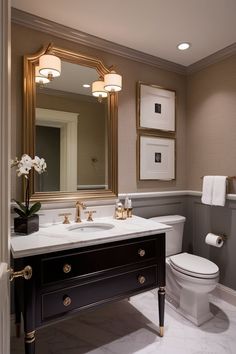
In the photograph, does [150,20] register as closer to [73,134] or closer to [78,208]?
[73,134]

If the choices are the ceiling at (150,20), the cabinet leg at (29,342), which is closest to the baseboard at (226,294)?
the cabinet leg at (29,342)

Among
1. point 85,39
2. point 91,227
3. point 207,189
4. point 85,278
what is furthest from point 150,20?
point 85,278

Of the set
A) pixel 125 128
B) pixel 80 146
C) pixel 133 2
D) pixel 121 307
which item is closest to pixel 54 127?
pixel 80 146

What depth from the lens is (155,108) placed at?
8.03 ft

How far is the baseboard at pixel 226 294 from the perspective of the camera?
2.19 m

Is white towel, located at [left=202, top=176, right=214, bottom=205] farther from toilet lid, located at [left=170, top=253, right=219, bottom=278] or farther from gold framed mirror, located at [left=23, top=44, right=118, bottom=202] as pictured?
gold framed mirror, located at [left=23, top=44, right=118, bottom=202]

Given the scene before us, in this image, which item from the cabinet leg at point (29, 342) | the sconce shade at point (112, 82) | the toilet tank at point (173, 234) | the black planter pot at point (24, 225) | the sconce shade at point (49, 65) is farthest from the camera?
the toilet tank at point (173, 234)

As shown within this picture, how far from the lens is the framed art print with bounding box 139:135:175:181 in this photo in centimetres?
238

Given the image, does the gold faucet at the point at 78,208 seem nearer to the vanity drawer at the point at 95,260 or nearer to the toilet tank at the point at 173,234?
the vanity drawer at the point at 95,260

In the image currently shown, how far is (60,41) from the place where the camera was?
1955 mm

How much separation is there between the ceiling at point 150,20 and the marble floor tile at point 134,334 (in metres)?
2.41

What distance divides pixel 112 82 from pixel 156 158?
0.89 m

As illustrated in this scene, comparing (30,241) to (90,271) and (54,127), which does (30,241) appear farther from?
(54,127)

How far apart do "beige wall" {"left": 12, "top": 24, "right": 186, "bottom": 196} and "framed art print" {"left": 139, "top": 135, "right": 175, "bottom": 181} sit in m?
0.08
